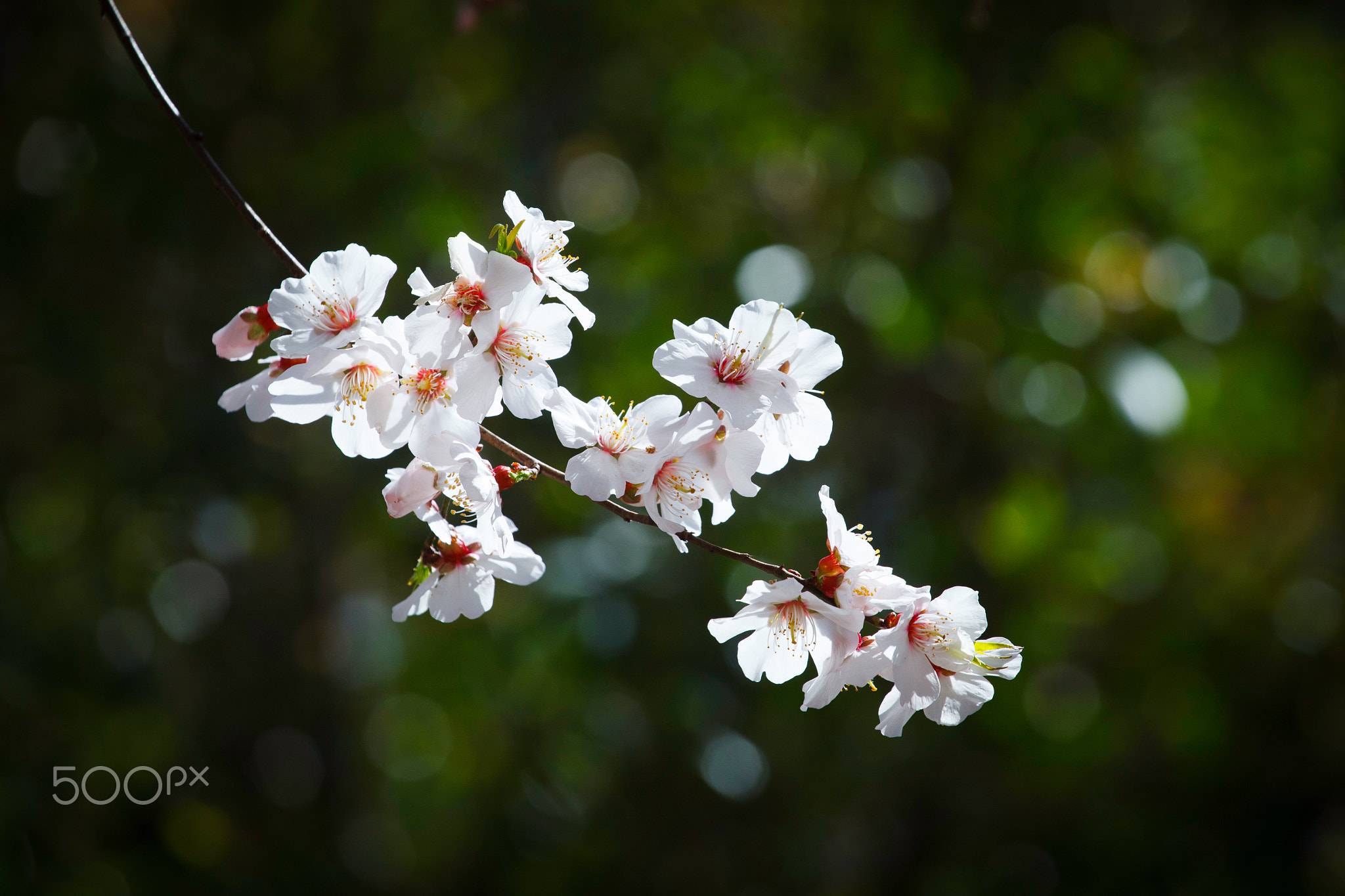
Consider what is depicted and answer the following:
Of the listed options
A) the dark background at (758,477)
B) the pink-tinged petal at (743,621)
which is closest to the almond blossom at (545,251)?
the pink-tinged petal at (743,621)

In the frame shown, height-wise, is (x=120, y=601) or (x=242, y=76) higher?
(x=242, y=76)

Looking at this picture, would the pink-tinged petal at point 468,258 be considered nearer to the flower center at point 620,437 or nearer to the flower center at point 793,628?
the flower center at point 620,437

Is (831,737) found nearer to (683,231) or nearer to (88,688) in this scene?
(683,231)

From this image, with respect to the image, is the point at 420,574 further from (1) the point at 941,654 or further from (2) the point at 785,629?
(1) the point at 941,654

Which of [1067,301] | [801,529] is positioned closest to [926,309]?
[1067,301]

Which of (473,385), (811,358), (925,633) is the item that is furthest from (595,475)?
(925,633)

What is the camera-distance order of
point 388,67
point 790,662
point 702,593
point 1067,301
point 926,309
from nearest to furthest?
point 790,662 < point 926,309 < point 1067,301 < point 702,593 < point 388,67

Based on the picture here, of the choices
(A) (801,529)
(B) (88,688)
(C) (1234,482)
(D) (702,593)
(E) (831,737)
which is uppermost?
(C) (1234,482)
